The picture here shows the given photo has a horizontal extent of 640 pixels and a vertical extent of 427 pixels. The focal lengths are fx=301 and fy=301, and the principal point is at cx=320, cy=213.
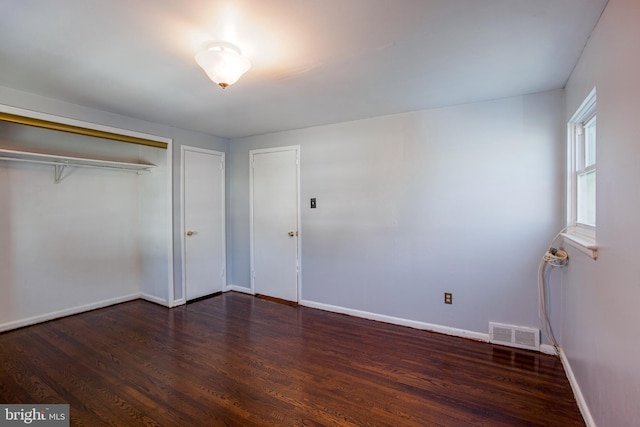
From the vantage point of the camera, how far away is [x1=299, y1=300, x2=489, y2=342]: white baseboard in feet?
9.75

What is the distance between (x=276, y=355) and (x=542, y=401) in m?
1.97

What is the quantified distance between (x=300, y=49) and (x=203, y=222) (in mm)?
3086

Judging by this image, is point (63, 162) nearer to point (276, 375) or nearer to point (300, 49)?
point (300, 49)

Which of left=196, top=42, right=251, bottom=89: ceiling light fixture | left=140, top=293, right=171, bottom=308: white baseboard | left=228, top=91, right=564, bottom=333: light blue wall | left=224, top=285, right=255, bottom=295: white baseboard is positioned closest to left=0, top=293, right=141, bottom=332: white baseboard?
left=140, top=293, right=171, bottom=308: white baseboard

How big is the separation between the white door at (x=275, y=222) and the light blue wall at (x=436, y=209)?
0.19m

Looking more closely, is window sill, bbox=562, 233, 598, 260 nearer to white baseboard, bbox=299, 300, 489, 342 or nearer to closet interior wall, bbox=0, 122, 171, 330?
white baseboard, bbox=299, 300, 489, 342

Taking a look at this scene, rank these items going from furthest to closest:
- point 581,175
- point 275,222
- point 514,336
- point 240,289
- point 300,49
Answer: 1. point 240,289
2. point 275,222
3. point 514,336
4. point 581,175
5. point 300,49

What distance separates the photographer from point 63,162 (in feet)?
11.2

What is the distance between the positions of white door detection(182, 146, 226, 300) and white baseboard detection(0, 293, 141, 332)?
91 cm

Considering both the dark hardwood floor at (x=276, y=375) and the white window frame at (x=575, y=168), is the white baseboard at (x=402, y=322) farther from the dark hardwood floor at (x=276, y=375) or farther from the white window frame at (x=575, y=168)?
the white window frame at (x=575, y=168)

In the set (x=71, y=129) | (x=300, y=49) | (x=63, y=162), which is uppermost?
(x=300, y=49)

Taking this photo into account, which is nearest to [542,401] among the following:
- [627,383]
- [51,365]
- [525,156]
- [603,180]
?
[627,383]

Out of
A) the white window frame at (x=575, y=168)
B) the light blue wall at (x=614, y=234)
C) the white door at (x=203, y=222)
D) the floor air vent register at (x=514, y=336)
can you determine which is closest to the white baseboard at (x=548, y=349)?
the floor air vent register at (x=514, y=336)

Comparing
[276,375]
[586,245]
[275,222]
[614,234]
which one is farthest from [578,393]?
[275,222]
